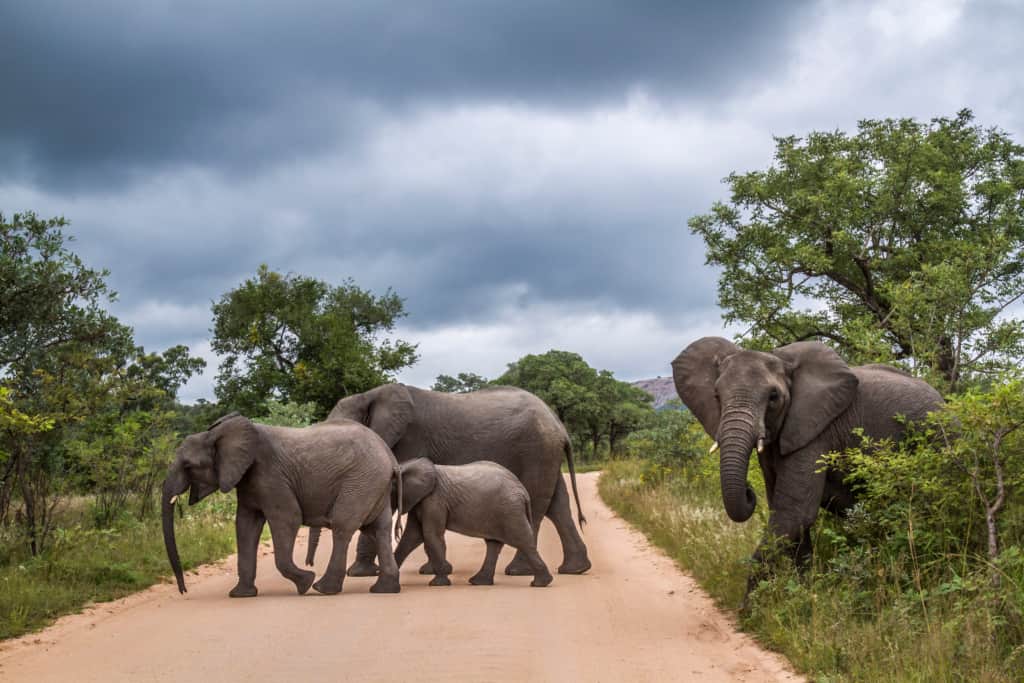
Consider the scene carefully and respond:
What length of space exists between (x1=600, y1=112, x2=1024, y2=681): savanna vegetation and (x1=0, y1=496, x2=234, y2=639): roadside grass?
688cm

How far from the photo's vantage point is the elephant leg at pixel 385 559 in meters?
11.8

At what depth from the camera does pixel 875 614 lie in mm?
8188

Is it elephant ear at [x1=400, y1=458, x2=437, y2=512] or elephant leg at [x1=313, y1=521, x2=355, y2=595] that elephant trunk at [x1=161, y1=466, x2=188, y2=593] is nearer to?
elephant leg at [x1=313, y1=521, x2=355, y2=595]

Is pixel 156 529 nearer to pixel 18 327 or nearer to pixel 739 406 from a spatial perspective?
pixel 18 327

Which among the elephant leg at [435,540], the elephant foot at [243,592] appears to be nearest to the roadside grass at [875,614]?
the elephant leg at [435,540]

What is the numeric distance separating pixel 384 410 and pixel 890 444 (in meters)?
7.66

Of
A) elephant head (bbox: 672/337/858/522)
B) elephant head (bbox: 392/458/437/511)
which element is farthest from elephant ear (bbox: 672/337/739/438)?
elephant head (bbox: 392/458/437/511)

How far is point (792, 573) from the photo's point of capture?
9.46m

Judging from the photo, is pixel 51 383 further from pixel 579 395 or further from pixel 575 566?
pixel 579 395

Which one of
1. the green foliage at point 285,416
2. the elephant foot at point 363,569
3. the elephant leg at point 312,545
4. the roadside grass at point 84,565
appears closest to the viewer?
the roadside grass at point 84,565

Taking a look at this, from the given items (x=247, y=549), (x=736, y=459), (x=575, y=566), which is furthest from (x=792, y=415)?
(x=247, y=549)

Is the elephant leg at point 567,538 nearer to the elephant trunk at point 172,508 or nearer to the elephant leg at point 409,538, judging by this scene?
the elephant leg at point 409,538

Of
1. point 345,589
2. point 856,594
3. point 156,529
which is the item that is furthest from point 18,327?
point 856,594

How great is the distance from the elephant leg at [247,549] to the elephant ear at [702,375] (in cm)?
527
